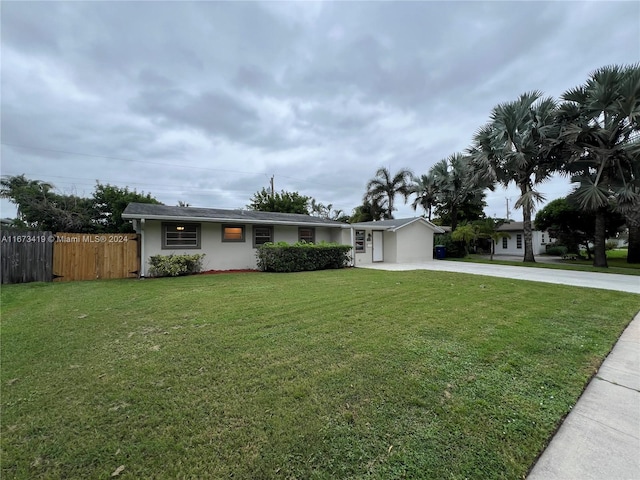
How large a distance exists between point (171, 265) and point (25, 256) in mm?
3983

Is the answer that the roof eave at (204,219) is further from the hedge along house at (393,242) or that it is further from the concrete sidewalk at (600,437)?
the concrete sidewalk at (600,437)

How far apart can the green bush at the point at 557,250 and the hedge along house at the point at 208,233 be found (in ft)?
68.7

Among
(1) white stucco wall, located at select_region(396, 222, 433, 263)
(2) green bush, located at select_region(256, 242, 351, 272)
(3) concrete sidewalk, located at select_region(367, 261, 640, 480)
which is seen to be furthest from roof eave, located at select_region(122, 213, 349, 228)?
(3) concrete sidewalk, located at select_region(367, 261, 640, 480)

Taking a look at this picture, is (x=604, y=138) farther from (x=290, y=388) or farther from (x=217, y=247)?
(x=217, y=247)

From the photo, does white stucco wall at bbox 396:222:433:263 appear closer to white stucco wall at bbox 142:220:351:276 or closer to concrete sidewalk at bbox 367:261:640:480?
white stucco wall at bbox 142:220:351:276

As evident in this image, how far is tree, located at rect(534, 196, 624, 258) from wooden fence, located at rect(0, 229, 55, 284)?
1013 inches

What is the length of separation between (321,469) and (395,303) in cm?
435

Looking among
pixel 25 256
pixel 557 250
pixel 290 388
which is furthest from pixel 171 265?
pixel 557 250

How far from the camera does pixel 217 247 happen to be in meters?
11.5

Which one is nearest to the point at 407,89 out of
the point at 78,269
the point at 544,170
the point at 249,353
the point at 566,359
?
the point at 544,170

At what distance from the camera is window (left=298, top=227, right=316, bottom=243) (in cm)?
1375

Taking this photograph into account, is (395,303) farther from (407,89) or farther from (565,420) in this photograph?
(407,89)

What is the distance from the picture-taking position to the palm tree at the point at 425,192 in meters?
23.4

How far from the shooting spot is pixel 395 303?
5676mm
